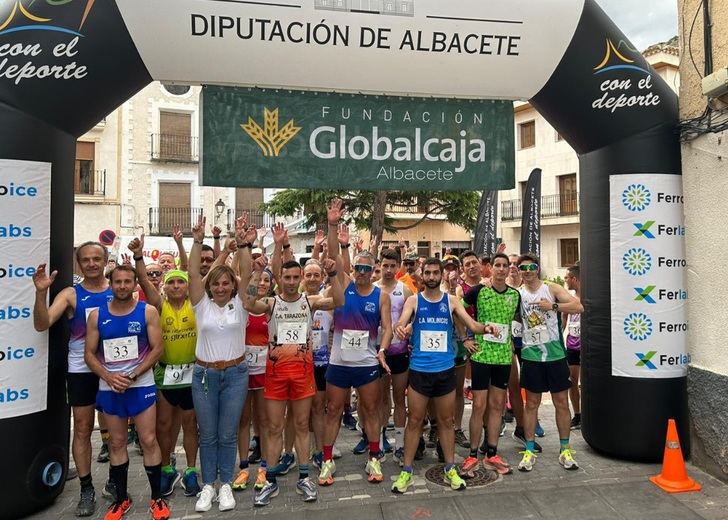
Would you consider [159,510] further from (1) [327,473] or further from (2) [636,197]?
(2) [636,197]

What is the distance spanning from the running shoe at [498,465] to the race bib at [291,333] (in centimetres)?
210

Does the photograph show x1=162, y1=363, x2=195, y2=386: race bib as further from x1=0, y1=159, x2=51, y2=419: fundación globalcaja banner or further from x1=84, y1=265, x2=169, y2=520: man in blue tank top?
x1=0, y1=159, x2=51, y2=419: fundación globalcaja banner

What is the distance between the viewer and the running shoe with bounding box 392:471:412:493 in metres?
4.17

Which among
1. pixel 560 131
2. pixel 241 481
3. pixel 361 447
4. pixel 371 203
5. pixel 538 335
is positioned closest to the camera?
pixel 241 481

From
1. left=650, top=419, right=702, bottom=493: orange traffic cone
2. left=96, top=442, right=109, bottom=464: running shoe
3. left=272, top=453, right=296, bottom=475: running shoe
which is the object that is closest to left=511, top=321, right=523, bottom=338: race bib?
left=650, top=419, right=702, bottom=493: orange traffic cone

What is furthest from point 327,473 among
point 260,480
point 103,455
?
point 103,455

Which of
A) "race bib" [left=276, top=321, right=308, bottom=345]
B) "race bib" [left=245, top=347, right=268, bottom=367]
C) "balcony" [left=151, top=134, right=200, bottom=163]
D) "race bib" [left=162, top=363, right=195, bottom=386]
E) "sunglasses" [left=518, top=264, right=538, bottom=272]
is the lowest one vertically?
"race bib" [left=162, top=363, right=195, bottom=386]

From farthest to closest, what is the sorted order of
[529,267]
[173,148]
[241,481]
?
[173,148] < [529,267] < [241,481]

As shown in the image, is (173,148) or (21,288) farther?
(173,148)

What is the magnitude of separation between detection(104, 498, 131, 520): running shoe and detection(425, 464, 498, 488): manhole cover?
2481 mm

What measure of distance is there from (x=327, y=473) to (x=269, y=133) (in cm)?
300

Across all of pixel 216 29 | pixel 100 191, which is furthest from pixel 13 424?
pixel 100 191

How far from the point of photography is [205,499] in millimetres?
3953

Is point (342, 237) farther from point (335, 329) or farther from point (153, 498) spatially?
point (153, 498)
